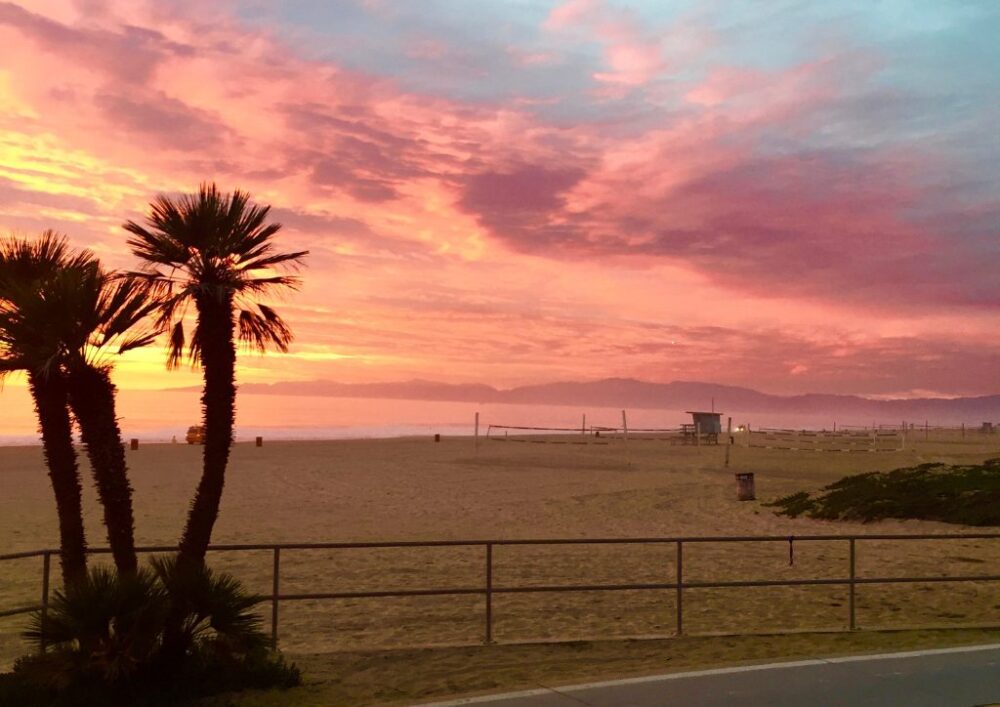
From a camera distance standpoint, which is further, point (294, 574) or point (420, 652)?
point (294, 574)

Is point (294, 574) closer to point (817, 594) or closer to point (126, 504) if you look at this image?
point (126, 504)

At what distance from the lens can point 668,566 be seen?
59.3 feet

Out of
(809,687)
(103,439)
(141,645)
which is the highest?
(103,439)

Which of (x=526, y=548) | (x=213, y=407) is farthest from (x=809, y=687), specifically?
(x=526, y=548)

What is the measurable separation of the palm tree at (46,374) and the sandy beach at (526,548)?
3447mm

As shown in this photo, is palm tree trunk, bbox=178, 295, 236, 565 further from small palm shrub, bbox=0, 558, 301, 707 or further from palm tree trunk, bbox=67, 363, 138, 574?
small palm shrub, bbox=0, 558, 301, 707

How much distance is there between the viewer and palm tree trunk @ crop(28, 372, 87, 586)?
9625 millimetres

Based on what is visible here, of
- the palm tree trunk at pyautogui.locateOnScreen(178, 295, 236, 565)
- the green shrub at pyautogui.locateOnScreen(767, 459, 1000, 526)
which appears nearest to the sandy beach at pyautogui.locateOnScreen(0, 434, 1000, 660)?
the green shrub at pyautogui.locateOnScreen(767, 459, 1000, 526)

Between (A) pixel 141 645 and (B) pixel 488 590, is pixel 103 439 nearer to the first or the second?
(A) pixel 141 645

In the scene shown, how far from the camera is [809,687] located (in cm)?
794

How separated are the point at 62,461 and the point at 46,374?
1.36 metres

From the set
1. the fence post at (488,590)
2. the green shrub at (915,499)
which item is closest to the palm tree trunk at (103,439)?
the fence post at (488,590)

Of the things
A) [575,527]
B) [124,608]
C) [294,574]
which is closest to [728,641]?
[124,608]

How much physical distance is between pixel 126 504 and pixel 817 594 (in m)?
11.2
